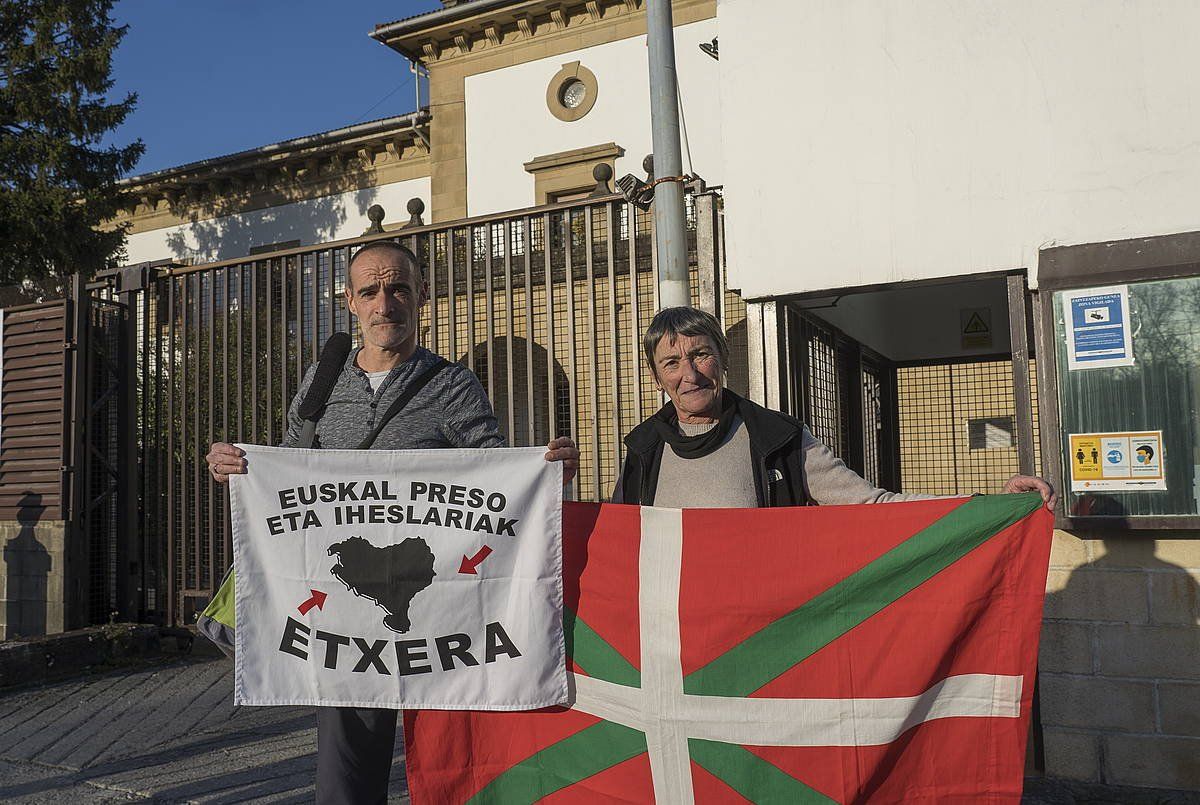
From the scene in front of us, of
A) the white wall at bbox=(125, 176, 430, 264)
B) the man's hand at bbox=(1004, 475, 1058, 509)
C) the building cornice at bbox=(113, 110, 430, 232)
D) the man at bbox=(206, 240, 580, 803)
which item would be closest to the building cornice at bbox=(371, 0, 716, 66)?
the building cornice at bbox=(113, 110, 430, 232)

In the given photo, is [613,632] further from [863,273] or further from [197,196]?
[197,196]

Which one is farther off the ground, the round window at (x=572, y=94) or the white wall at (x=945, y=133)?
the round window at (x=572, y=94)

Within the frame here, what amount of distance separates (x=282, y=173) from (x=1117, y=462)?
76.0 feet

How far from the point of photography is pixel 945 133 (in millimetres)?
5223

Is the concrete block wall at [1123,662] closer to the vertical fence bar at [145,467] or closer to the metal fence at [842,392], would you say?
the metal fence at [842,392]

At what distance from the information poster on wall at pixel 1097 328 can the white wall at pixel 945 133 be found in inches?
11.7

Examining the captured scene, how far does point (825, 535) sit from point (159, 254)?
86.5 feet

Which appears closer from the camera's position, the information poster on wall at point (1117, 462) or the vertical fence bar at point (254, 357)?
the information poster on wall at point (1117, 462)

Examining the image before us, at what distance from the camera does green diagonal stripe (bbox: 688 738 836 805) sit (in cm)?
304

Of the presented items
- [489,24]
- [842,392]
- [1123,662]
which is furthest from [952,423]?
[489,24]

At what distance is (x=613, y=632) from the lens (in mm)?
3262

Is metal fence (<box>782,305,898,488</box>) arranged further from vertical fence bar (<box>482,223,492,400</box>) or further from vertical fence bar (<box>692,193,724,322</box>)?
vertical fence bar (<box>482,223,492,400</box>)

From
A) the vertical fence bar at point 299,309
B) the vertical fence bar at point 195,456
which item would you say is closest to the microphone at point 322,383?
Result: the vertical fence bar at point 299,309

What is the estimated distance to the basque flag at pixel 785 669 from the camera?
3.07 meters
